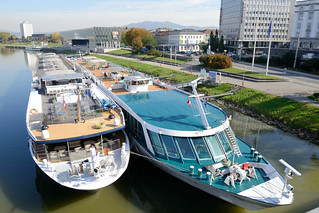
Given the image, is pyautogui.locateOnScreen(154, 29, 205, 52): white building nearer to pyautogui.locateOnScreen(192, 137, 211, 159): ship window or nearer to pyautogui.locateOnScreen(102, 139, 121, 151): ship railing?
pyautogui.locateOnScreen(102, 139, 121, 151): ship railing

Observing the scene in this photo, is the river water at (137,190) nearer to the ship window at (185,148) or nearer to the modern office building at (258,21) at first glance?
the ship window at (185,148)

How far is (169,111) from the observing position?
63.5 feet

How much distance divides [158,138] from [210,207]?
5.54 meters

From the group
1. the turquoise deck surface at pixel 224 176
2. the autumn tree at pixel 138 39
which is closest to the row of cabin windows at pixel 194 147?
the turquoise deck surface at pixel 224 176

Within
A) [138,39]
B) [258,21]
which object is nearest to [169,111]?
[138,39]

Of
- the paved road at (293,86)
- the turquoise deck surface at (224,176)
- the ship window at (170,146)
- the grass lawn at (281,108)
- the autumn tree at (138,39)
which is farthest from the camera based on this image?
the autumn tree at (138,39)

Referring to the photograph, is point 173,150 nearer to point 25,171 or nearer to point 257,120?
point 25,171

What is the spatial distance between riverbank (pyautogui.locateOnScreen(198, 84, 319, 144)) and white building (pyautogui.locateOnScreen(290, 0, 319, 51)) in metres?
44.3

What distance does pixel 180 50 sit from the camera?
103250 millimetres

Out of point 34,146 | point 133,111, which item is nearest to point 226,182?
point 133,111

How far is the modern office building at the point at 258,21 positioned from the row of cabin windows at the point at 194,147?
3168 inches

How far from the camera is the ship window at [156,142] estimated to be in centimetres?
1584

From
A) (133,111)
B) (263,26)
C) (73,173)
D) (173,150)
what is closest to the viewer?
(73,173)

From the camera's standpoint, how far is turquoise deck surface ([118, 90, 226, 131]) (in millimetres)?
16688
